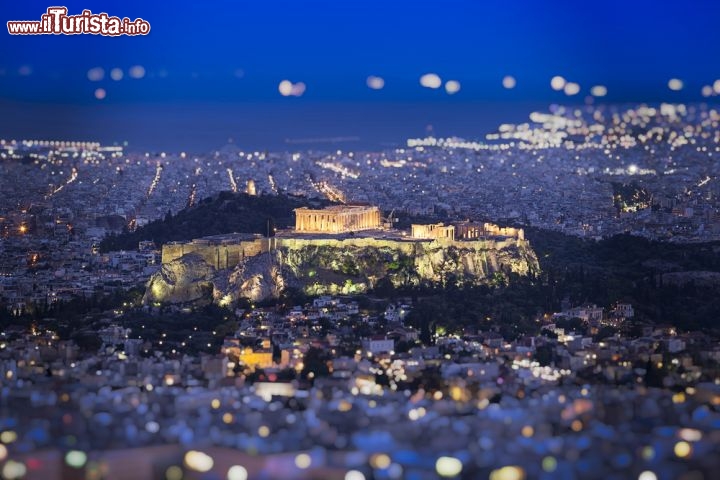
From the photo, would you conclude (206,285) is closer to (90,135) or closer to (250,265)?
(250,265)

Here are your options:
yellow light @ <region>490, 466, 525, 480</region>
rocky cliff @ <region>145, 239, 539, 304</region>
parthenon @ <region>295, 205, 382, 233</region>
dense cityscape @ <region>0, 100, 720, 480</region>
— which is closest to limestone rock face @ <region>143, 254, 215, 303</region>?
rocky cliff @ <region>145, 239, 539, 304</region>

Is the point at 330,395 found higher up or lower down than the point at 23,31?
lower down

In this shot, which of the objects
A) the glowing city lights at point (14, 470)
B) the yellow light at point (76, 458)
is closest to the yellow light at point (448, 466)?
the yellow light at point (76, 458)

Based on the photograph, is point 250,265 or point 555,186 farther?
point 555,186

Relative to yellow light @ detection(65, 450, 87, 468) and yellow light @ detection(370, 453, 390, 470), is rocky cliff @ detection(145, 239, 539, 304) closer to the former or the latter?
yellow light @ detection(65, 450, 87, 468)

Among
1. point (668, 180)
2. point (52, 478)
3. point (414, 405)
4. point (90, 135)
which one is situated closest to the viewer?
point (52, 478)

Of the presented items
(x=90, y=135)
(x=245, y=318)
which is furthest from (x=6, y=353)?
(x=90, y=135)

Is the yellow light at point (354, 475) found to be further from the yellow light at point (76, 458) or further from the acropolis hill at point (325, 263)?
the acropolis hill at point (325, 263)
